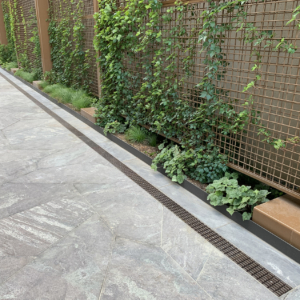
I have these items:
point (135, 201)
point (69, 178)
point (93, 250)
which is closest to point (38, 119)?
point (69, 178)

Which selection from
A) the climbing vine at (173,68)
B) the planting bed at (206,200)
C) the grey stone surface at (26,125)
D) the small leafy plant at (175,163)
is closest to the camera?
the planting bed at (206,200)

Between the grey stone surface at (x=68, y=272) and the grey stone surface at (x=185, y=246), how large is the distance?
44 cm

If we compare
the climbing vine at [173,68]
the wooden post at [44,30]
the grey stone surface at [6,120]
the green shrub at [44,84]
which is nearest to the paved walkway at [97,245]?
the climbing vine at [173,68]

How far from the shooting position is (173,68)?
3240mm

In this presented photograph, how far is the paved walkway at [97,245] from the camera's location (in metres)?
1.77

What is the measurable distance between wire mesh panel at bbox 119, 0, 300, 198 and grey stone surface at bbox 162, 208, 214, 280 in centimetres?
79

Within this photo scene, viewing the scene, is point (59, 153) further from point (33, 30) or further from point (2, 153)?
point (33, 30)

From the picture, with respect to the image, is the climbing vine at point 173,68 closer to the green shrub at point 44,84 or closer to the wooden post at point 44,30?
the green shrub at point 44,84

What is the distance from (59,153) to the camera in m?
3.85

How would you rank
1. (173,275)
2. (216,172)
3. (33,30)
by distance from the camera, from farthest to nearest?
1. (33,30)
2. (216,172)
3. (173,275)

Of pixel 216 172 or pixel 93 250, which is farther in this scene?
pixel 216 172

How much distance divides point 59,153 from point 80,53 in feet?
9.50

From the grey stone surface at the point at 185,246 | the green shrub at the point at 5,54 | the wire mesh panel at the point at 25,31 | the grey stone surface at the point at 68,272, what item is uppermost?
the wire mesh panel at the point at 25,31

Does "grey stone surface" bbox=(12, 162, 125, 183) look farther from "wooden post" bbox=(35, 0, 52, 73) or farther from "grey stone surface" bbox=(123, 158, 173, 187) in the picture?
"wooden post" bbox=(35, 0, 52, 73)
